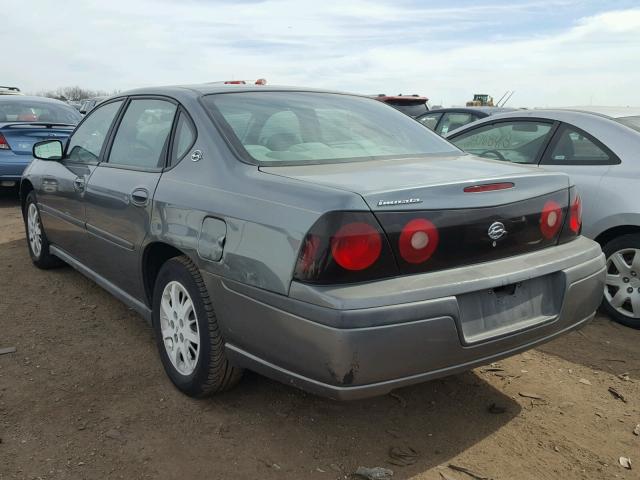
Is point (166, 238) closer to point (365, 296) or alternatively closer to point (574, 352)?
point (365, 296)

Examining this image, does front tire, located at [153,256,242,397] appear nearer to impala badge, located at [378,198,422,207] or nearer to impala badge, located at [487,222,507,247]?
impala badge, located at [378,198,422,207]

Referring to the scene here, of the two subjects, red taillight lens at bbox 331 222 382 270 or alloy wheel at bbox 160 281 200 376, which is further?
alloy wheel at bbox 160 281 200 376

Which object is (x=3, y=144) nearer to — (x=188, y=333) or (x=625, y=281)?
(x=188, y=333)

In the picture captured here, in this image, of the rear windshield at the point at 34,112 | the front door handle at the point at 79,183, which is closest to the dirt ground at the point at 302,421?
the front door handle at the point at 79,183

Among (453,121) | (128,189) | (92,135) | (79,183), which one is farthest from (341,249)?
(453,121)

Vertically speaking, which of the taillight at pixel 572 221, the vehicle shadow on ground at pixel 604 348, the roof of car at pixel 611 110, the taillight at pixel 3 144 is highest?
the roof of car at pixel 611 110

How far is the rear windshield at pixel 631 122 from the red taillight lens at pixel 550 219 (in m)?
1.85

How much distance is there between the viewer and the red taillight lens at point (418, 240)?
2197mm

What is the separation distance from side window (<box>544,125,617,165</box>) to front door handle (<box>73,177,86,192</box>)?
3.30m

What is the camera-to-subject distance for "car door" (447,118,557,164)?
4.49m

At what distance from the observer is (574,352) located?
11.6 feet

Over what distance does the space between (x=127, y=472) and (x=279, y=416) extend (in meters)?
0.72

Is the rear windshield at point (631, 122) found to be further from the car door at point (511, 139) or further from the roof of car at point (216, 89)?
the roof of car at point (216, 89)

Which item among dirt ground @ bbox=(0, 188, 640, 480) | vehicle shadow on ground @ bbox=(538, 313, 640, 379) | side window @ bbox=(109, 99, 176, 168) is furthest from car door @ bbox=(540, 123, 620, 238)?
side window @ bbox=(109, 99, 176, 168)
